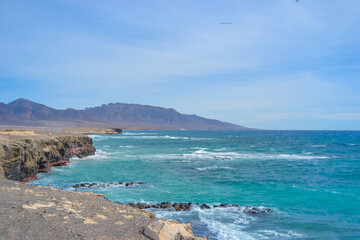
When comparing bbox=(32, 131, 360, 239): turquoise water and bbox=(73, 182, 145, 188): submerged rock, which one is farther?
bbox=(73, 182, 145, 188): submerged rock

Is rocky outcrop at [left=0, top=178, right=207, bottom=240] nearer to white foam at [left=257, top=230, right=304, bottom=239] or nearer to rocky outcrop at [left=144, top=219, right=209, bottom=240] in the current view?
rocky outcrop at [left=144, top=219, right=209, bottom=240]

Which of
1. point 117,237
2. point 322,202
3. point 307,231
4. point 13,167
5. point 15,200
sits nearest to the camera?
point 117,237

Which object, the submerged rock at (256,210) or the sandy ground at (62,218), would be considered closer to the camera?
the sandy ground at (62,218)

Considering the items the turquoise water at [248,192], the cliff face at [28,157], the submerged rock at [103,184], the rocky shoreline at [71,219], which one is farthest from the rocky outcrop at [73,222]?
the submerged rock at [103,184]

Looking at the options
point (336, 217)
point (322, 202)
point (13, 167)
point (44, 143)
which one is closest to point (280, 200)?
point (322, 202)

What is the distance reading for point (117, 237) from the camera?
754cm

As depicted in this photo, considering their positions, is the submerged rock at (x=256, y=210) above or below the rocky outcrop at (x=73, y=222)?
below

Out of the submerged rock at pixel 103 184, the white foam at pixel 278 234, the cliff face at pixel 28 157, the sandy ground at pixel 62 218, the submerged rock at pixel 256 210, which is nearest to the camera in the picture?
the sandy ground at pixel 62 218

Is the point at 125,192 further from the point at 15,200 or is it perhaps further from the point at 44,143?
the point at 44,143

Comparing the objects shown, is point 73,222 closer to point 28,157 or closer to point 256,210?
point 256,210

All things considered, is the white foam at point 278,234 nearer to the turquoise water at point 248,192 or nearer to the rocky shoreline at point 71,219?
the turquoise water at point 248,192

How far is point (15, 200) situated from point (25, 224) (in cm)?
257

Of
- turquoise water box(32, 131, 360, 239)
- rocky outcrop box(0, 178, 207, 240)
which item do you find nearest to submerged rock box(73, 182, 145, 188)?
turquoise water box(32, 131, 360, 239)

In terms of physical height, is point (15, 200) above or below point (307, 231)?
above
